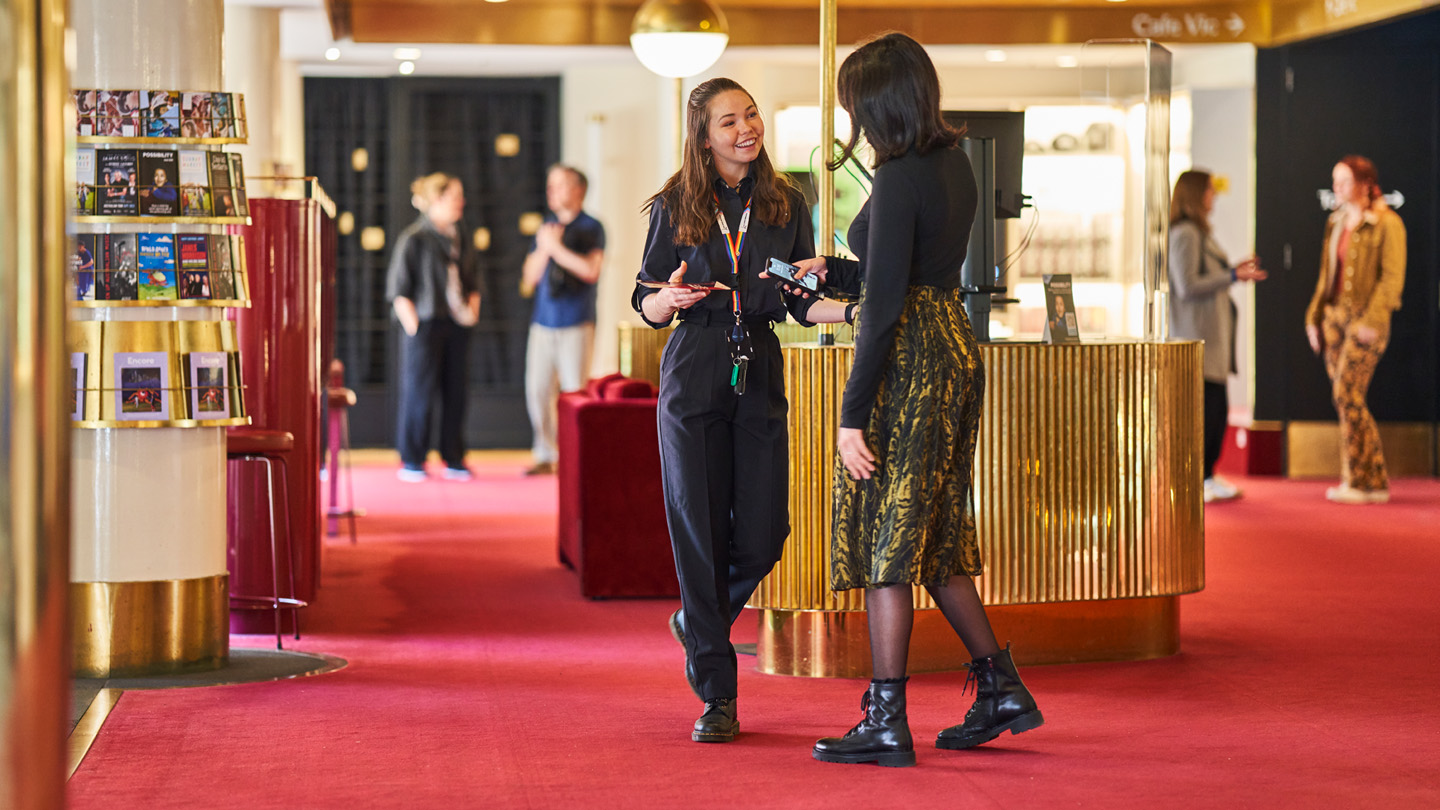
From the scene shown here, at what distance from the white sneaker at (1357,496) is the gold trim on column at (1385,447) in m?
1.23

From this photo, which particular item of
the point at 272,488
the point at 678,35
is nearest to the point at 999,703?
the point at 272,488

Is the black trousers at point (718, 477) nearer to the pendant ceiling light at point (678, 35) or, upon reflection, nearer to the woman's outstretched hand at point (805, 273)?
the woman's outstretched hand at point (805, 273)

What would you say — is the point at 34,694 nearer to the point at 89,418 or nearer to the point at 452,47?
the point at 89,418

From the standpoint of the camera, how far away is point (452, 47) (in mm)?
10148

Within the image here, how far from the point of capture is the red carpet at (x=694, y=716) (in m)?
3.12

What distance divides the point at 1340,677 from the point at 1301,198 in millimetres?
6190

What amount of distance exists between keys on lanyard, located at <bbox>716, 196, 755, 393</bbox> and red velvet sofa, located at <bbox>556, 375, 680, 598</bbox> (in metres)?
2.21

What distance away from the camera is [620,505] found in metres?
5.70

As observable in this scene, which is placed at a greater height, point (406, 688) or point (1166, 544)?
point (1166, 544)

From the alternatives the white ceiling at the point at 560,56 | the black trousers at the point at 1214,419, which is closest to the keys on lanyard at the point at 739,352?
the black trousers at the point at 1214,419

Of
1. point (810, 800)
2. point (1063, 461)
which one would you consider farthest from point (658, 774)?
point (1063, 461)

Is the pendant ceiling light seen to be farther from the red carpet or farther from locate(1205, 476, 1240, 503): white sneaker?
locate(1205, 476, 1240, 503): white sneaker

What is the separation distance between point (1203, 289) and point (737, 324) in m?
5.23

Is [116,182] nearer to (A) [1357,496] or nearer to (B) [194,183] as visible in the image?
(B) [194,183]
